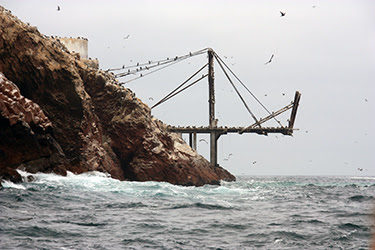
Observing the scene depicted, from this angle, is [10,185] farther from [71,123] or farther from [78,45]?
[78,45]

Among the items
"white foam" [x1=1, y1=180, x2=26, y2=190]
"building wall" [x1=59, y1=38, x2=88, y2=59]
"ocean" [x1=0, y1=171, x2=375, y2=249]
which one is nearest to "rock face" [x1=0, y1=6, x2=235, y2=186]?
"white foam" [x1=1, y1=180, x2=26, y2=190]

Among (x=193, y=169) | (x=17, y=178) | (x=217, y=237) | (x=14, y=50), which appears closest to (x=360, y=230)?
(x=217, y=237)

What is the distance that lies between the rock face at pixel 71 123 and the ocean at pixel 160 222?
8.44ft

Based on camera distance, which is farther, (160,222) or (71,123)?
(71,123)

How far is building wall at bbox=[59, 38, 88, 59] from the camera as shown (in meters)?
40.8

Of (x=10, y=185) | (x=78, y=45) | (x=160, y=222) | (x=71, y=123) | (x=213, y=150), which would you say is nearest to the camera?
(x=160, y=222)

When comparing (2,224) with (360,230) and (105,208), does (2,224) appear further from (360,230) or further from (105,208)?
(360,230)

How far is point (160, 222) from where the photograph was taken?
13.2 meters

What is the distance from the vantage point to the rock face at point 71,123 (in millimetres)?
20562

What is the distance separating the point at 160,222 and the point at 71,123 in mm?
15075

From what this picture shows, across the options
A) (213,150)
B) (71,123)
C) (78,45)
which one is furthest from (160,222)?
(213,150)

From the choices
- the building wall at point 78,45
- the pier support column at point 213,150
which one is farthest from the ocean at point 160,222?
the pier support column at point 213,150

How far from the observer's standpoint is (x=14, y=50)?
25.0 m

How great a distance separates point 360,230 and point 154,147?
21.3 meters
